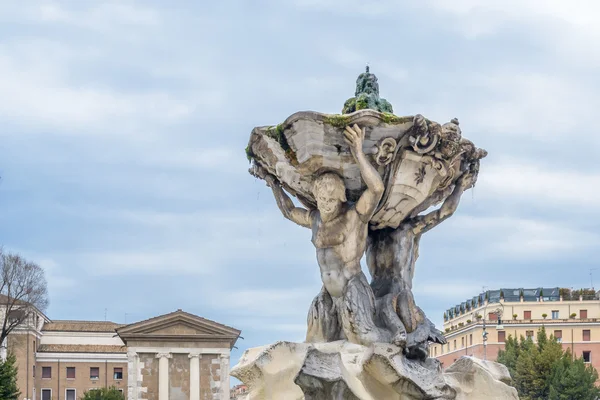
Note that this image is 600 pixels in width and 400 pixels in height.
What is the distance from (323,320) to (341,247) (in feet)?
2.54

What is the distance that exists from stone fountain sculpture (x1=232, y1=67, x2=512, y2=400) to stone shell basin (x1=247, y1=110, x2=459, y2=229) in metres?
0.01

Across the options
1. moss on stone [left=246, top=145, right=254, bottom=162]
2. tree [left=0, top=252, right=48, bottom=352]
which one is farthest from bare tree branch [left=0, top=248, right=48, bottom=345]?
moss on stone [left=246, top=145, right=254, bottom=162]

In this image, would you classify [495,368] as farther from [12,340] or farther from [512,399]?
[12,340]

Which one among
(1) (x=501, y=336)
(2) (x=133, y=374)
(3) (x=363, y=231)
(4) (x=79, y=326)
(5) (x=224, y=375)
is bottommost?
(5) (x=224, y=375)

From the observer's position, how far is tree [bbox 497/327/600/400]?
46.1m

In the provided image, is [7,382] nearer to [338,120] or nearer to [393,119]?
[338,120]

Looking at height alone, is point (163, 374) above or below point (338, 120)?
below

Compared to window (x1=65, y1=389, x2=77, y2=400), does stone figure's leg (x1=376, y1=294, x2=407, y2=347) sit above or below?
above

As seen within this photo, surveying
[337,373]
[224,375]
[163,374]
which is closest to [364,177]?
[337,373]

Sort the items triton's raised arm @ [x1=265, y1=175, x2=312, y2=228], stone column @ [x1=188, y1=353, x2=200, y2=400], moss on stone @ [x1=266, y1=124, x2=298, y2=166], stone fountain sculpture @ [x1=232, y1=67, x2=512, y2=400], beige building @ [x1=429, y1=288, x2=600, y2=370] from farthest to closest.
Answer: beige building @ [x1=429, y1=288, x2=600, y2=370] → stone column @ [x1=188, y1=353, x2=200, y2=400] → triton's raised arm @ [x1=265, y1=175, x2=312, y2=228] → moss on stone @ [x1=266, y1=124, x2=298, y2=166] → stone fountain sculpture @ [x1=232, y1=67, x2=512, y2=400]

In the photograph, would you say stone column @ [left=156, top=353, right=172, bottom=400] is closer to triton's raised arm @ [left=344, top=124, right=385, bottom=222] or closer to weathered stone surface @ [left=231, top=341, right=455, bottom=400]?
weathered stone surface @ [left=231, top=341, right=455, bottom=400]

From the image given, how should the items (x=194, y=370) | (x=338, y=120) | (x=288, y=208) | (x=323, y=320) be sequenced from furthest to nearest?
(x=194, y=370)
(x=288, y=208)
(x=323, y=320)
(x=338, y=120)

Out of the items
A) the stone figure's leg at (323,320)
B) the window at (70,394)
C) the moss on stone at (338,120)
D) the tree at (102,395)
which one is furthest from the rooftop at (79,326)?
the moss on stone at (338,120)

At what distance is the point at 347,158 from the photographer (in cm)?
950
